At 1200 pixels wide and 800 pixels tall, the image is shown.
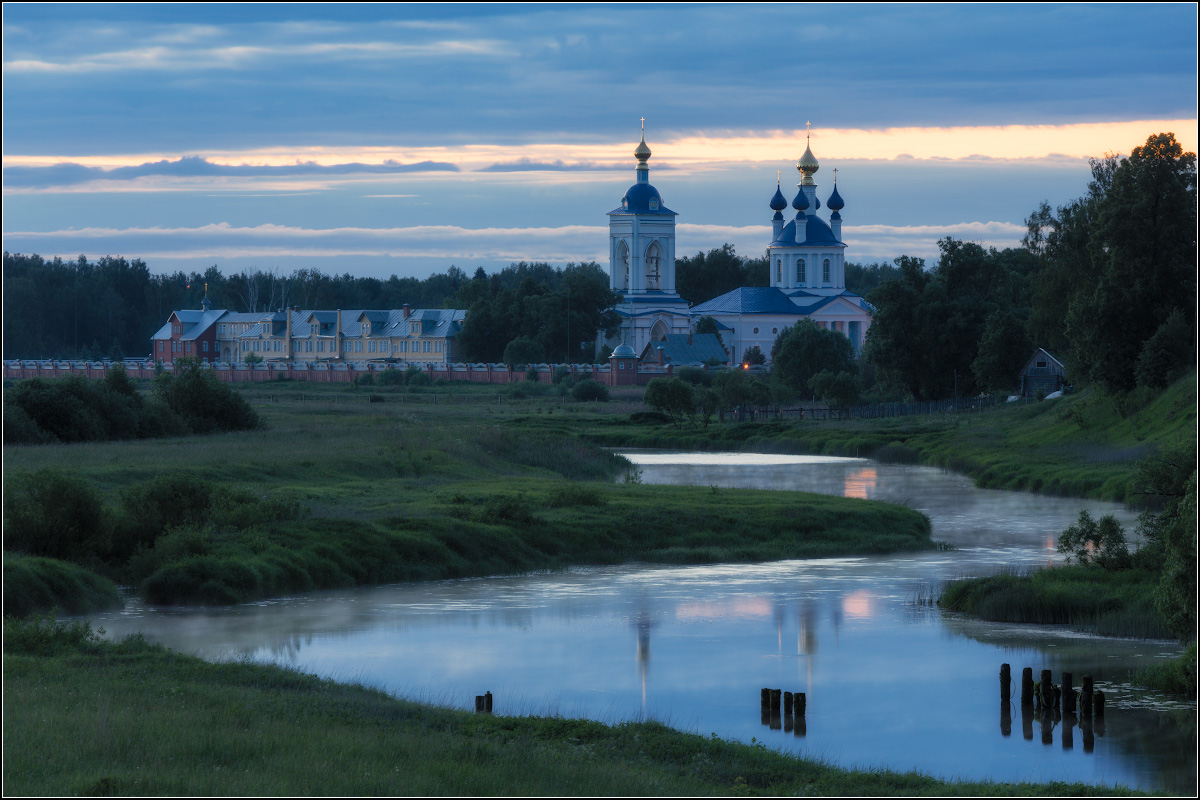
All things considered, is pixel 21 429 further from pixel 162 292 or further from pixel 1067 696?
pixel 162 292

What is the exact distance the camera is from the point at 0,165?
1126cm

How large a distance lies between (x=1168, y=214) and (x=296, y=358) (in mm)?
93250

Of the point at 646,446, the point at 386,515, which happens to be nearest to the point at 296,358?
the point at 646,446

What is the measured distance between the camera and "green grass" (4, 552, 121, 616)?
21688 millimetres

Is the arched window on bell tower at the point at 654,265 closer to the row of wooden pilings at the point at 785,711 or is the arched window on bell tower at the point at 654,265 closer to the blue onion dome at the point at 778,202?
the blue onion dome at the point at 778,202

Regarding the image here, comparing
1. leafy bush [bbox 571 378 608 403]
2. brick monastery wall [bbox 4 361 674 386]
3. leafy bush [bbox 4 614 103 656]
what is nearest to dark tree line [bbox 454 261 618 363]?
brick monastery wall [bbox 4 361 674 386]

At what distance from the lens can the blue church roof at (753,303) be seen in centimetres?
12331

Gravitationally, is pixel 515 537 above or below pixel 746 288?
below

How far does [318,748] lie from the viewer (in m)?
12.5

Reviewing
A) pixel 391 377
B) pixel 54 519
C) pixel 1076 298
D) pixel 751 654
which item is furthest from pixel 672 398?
pixel 751 654

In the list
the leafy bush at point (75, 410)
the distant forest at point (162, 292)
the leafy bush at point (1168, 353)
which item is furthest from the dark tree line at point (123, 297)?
the leafy bush at point (1168, 353)

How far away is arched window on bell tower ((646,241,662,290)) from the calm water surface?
9995 cm

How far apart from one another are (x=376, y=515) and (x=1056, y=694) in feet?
54.3

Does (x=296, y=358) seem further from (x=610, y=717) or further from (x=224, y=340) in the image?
(x=610, y=717)
